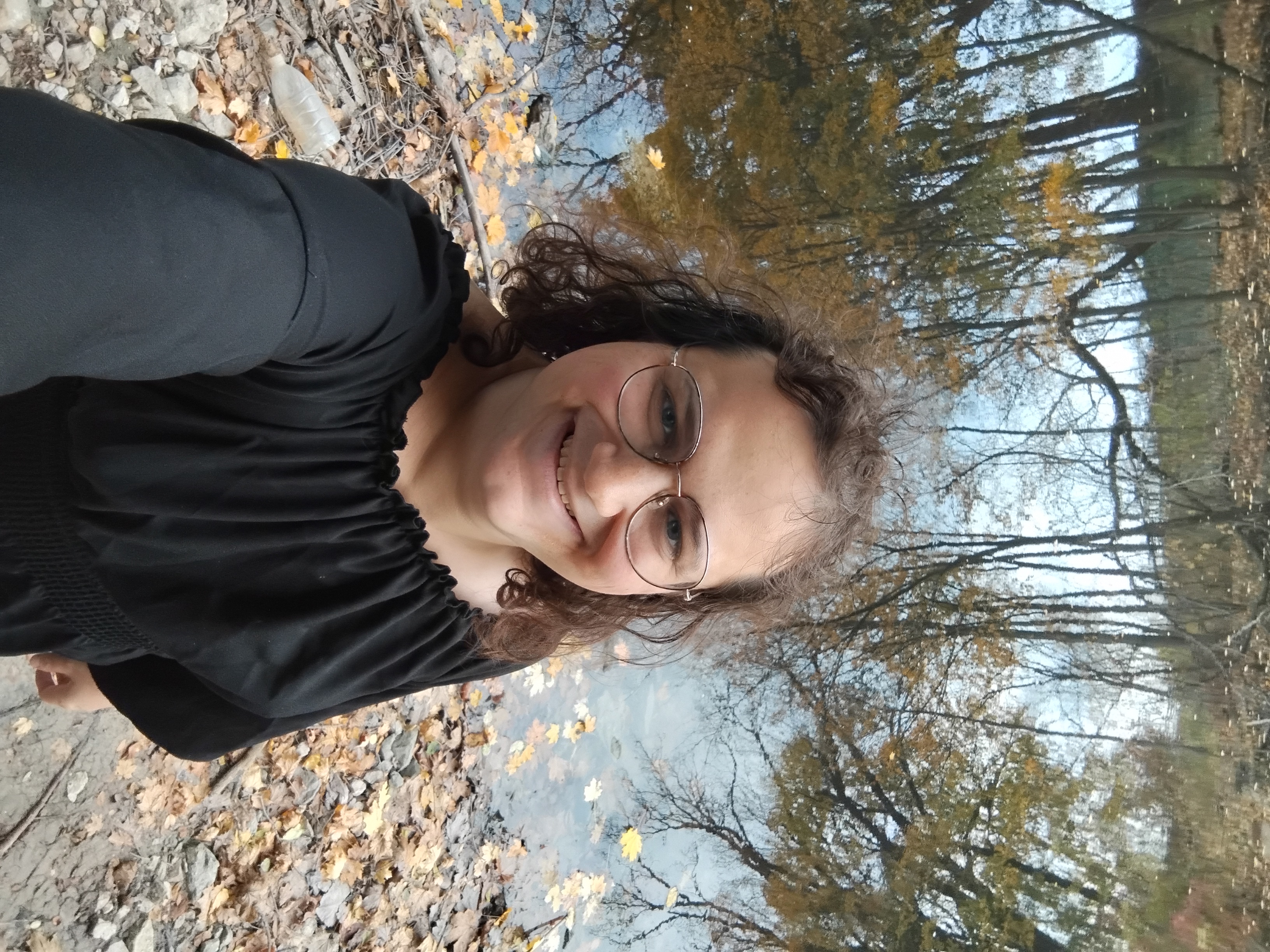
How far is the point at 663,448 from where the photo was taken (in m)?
1.28

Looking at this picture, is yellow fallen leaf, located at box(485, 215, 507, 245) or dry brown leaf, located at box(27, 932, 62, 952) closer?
dry brown leaf, located at box(27, 932, 62, 952)

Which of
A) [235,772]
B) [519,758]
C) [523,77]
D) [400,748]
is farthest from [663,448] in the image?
[523,77]

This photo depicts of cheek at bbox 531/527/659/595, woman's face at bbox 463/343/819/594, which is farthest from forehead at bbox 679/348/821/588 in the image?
cheek at bbox 531/527/659/595

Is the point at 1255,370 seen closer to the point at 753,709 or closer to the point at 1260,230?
the point at 1260,230

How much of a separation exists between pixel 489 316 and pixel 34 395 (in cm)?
68

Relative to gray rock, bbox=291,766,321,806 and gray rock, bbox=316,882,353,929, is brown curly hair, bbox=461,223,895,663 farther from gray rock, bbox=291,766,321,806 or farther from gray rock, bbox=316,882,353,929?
gray rock, bbox=316,882,353,929

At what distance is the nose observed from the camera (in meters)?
1.20

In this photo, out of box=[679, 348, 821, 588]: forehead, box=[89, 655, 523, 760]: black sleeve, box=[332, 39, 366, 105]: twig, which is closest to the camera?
box=[679, 348, 821, 588]: forehead

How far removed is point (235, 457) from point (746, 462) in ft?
2.53

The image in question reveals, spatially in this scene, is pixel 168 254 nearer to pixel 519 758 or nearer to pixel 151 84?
A: pixel 151 84

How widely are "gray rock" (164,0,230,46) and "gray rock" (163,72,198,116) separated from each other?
10 centimetres

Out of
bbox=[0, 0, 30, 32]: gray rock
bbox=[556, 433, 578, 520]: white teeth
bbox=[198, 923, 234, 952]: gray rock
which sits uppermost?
bbox=[0, 0, 30, 32]: gray rock

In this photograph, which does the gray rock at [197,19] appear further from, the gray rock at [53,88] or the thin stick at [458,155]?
the thin stick at [458,155]

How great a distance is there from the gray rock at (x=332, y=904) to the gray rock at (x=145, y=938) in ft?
1.53
